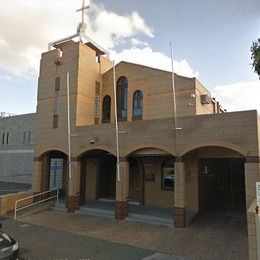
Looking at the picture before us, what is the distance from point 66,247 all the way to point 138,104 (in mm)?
10454

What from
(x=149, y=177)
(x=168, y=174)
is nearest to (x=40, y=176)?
(x=149, y=177)

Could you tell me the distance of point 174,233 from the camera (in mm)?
11430

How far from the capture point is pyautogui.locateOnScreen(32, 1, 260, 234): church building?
12.4m

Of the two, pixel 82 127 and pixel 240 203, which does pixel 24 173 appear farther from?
pixel 240 203

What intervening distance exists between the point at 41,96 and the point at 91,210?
8747 millimetres

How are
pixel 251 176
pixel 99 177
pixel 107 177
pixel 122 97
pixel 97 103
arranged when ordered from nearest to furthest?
pixel 251 176 < pixel 122 97 < pixel 97 103 < pixel 99 177 < pixel 107 177

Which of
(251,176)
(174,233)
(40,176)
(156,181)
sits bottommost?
(174,233)

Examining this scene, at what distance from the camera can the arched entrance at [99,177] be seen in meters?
19.0

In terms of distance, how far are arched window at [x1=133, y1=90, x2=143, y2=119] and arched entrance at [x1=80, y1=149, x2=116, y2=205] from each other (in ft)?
10.8

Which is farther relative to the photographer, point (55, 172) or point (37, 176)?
point (55, 172)

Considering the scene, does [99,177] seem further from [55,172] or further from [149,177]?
[55,172]

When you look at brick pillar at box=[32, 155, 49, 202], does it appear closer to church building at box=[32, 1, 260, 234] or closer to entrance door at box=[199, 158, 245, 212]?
church building at box=[32, 1, 260, 234]

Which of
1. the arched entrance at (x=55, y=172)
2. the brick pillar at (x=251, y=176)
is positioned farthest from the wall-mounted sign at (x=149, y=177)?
the brick pillar at (x=251, y=176)

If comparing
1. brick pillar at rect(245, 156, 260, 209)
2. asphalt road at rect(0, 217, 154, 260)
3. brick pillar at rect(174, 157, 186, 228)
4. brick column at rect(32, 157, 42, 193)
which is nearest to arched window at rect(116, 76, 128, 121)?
brick column at rect(32, 157, 42, 193)
